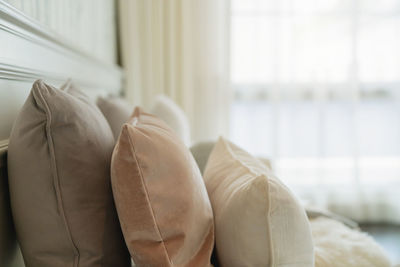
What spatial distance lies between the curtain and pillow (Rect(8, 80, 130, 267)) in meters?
2.01

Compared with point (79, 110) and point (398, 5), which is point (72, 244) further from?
point (398, 5)

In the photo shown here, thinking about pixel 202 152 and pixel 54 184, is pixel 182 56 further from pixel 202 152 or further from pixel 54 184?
pixel 54 184

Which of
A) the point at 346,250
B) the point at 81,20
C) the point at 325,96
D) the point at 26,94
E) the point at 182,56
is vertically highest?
the point at 81,20

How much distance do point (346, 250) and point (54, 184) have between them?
0.64 metres

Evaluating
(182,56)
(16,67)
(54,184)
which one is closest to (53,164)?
(54,184)

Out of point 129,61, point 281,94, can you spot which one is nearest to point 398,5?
point 281,94

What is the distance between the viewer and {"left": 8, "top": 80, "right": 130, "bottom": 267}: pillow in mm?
695

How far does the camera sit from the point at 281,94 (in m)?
2.83

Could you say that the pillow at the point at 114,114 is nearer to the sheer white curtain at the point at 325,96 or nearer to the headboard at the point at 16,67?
the headboard at the point at 16,67

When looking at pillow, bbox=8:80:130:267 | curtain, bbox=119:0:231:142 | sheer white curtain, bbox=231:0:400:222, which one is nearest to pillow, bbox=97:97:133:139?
pillow, bbox=8:80:130:267

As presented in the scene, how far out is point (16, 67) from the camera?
873mm

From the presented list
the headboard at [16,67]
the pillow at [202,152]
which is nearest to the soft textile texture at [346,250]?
the pillow at [202,152]

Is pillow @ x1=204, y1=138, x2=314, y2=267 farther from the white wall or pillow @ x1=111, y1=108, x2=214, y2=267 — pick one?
the white wall

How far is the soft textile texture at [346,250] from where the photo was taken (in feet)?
2.86
